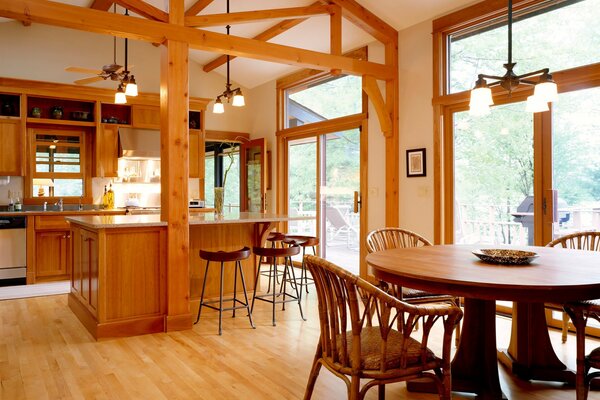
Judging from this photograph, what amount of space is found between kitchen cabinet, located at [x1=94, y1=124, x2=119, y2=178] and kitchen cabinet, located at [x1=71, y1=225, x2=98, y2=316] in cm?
229

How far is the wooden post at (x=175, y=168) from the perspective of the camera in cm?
377

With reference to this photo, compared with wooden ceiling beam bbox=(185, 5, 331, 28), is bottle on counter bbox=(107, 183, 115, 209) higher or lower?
lower

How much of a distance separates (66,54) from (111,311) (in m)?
4.49

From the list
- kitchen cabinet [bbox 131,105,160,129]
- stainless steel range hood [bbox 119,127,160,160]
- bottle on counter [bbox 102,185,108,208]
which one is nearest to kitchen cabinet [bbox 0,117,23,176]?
bottle on counter [bbox 102,185,108,208]

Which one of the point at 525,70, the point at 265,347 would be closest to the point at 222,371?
the point at 265,347

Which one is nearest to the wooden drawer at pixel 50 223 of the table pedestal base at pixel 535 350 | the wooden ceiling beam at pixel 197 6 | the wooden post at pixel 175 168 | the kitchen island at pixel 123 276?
the kitchen island at pixel 123 276

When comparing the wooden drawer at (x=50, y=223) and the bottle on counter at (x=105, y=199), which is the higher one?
the bottle on counter at (x=105, y=199)

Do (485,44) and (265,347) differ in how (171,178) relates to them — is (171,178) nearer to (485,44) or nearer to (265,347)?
(265,347)

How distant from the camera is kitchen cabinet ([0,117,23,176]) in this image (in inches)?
234

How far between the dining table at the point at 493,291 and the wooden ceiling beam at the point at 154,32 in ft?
7.84

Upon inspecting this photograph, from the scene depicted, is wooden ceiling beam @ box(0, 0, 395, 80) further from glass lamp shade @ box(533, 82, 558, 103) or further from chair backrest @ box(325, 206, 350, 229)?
glass lamp shade @ box(533, 82, 558, 103)

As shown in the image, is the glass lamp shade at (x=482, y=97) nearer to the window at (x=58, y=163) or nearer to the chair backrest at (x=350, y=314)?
the chair backrest at (x=350, y=314)

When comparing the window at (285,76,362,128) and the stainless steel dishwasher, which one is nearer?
the stainless steel dishwasher

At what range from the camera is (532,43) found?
412 centimetres
